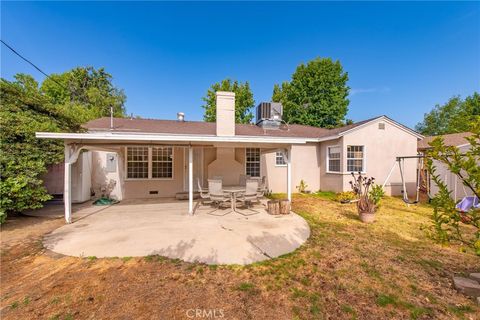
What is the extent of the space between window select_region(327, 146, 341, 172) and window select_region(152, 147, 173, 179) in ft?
29.2

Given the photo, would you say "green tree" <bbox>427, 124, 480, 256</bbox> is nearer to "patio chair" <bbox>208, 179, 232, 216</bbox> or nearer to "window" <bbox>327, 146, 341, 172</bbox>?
"patio chair" <bbox>208, 179, 232, 216</bbox>

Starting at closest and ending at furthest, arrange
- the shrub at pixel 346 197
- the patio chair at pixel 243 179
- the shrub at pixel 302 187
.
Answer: the shrub at pixel 346 197
the patio chair at pixel 243 179
the shrub at pixel 302 187

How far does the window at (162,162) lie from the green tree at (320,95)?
63.8ft

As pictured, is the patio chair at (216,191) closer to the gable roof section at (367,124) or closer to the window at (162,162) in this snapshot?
the window at (162,162)

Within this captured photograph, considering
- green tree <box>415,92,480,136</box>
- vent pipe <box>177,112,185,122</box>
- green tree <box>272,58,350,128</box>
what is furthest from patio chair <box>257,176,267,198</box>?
green tree <box>415,92,480,136</box>

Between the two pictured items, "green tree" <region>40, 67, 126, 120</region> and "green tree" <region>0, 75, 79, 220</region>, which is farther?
"green tree" <region>40, 67, 126, 120</region>

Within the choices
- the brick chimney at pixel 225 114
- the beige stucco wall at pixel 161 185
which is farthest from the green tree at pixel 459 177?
the beige stucco wall at pixel 161 185

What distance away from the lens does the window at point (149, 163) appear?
9.77 m

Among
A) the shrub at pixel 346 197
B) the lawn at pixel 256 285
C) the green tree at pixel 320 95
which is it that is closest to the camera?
the lawn at pixel 256 285

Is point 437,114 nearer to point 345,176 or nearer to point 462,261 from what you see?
point 345,176

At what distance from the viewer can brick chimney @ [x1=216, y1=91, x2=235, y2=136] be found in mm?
9906

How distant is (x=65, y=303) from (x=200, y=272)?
182cm

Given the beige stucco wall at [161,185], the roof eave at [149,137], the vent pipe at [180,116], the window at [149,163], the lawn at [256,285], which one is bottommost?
the lawn at [256,285]

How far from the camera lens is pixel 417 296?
2.88 meters
